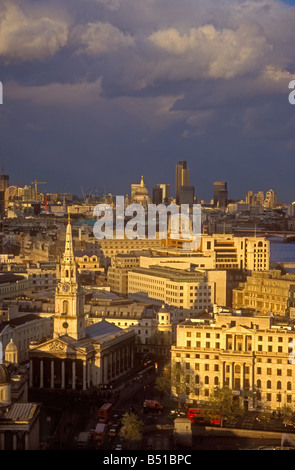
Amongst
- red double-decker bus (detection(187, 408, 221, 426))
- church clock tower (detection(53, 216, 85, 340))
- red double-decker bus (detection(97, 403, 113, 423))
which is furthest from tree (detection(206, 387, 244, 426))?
church clock tower (detection(53, 216, 85, 340))

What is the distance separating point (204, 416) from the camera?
2681cm

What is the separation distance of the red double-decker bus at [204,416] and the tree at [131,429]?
2.15 metres

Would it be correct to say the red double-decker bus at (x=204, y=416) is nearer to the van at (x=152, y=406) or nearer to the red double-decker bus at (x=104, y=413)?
the van at (x=152, y=406)

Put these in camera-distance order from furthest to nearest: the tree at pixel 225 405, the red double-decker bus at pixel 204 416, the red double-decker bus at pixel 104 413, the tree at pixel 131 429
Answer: the red double-decker bus at pixel 104 413, the tree at pixel 225 405, the red double-decker bus at pixel 204 416, the tree at pixel 131 429

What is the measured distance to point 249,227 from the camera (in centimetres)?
18750

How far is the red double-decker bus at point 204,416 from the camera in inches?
1048

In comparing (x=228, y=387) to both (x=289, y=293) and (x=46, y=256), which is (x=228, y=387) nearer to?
(x=289, y=293)

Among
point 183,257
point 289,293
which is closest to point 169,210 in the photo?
point 183,257

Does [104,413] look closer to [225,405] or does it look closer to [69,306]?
[225,405]

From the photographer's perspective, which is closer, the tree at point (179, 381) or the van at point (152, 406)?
the van at point (152, 406)

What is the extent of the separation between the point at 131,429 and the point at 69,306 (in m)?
9.78

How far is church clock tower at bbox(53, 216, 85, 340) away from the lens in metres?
33.0

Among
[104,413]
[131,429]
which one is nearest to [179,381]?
[104,413]

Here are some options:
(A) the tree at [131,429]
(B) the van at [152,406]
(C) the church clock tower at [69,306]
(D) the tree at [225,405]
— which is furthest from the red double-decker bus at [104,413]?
(C) the church clock tower at [69,306]
